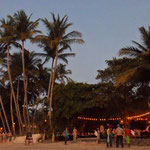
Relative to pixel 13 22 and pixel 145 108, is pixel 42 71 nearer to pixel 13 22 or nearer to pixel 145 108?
pixel 13 22

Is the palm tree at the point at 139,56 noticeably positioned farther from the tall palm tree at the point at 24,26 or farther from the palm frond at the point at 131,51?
the tall palm tree at the point at 24,26

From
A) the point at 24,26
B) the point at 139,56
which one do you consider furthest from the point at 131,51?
the point at 24,26

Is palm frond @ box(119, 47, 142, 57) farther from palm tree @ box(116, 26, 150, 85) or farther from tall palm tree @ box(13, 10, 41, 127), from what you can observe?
tall palm tree @ box(13, 10, 41, 127)

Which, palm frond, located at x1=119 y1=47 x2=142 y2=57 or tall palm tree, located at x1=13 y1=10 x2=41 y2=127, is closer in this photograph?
palm frond, located at x1=119 y1=47 x2=142 y2=57

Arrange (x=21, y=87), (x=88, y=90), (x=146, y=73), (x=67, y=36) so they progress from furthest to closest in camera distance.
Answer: (x=21, y=87) → (x=67, y=36) → (x=88, y=90) → (x=146, y=73)

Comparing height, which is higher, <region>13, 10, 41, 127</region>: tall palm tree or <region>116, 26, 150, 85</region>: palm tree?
<region>13, 10, 41, 127</region>: tall palm tree

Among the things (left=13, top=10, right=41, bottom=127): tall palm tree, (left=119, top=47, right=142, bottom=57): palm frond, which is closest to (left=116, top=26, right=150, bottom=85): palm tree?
(left=119, top=47, right=142, bottom=57): palm frond

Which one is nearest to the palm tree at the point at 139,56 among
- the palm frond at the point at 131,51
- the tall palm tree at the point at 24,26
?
the palm frond at the point at 131,51

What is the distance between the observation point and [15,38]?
3122 cm

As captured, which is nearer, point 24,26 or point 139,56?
point 139,56

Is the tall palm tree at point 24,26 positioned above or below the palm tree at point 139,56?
above

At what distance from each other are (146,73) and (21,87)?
1191 inches

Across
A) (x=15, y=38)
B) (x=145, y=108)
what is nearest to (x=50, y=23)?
(x=15, y=38)

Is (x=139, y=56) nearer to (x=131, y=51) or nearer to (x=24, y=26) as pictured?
(x=131, y=51)
